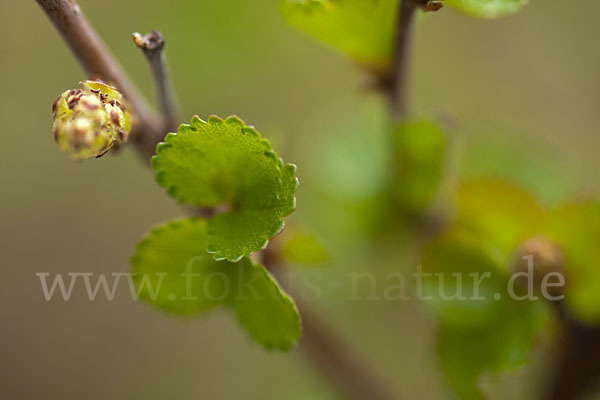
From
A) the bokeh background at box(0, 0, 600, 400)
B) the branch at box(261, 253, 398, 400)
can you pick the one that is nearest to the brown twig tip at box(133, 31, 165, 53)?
the branch at box(261, 253, 398, 400)

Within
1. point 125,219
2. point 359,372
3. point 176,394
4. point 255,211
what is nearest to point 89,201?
point 125,219

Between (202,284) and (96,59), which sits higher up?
(96,59)

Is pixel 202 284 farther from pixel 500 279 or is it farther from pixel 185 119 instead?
pixel 185 119

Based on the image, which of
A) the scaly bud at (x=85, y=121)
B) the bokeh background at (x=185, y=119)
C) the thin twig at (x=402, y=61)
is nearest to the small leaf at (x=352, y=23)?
the thin twig at (x=402, y=61)

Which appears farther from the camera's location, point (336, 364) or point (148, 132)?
point (336, 364)

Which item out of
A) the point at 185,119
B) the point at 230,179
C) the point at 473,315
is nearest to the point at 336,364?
the point at 473,315

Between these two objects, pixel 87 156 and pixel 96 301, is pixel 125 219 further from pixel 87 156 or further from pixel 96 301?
pixel 87 156
